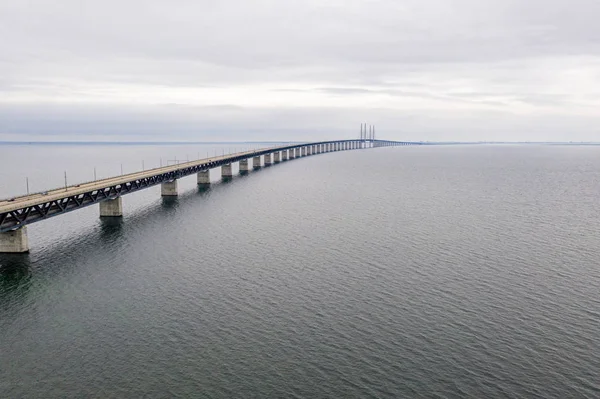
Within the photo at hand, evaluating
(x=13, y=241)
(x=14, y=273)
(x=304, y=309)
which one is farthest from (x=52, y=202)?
(x=304, y=309)

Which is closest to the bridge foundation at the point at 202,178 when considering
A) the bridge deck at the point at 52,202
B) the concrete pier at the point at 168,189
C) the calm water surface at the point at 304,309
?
the concrete pier at the point at 168,189

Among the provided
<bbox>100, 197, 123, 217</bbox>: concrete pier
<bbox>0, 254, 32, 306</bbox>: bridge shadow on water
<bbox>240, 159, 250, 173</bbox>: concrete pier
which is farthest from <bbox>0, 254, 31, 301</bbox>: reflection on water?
<bbox>240, 159, 250, 173</bbox>: concrete pier

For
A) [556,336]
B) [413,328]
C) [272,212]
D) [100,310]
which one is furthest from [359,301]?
[272,212]

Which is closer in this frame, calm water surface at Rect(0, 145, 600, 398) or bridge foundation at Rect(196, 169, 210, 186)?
calm water surface at Rect(0, 145, 600, 398)

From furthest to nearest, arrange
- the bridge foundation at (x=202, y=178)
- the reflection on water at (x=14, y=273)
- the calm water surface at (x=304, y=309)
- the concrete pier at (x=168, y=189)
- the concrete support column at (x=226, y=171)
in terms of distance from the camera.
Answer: the concrete support column at (x=226, y=171) < the bridge foundation at (x=202, y=178) < the concrete pier at (x=168, y=189) < the reflection on water at (x=14, y=273) < the calm water surface at (x=304, y=309)

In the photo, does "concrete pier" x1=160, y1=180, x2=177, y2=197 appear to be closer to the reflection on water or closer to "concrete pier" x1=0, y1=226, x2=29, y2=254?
"concrete pier" x1=0, y1=226, x2=29, y2=254

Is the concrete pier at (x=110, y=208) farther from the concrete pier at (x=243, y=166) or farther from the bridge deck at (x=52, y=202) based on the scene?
the concrete pier at (x=243, y=166)

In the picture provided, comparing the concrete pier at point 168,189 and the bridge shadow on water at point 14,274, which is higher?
the concrete pier at point 168,189
